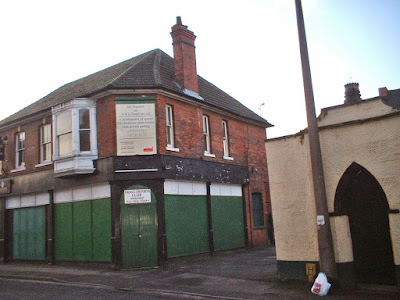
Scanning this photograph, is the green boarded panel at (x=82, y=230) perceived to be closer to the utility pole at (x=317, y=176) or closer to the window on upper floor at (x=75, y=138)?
the window on upper floor at (x=75, y=138)

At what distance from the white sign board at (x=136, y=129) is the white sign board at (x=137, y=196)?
4.72ft

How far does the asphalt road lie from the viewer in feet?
32.0

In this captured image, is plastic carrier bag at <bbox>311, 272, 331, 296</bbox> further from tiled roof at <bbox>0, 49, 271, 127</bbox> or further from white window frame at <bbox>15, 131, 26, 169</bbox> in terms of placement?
white window frame at <bbox>15, 131, 26, 169</bbox>

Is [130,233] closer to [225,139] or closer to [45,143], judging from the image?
[45,143]

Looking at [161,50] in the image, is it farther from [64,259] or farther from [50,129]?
[64,259]

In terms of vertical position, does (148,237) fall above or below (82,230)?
below

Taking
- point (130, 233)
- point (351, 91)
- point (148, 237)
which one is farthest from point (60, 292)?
point (351, 91)

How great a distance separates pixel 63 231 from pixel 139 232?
13.8 ft

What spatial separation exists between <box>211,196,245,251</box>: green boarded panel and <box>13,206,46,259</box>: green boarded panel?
Result: 7768 mm

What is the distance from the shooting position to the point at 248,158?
20625 mm

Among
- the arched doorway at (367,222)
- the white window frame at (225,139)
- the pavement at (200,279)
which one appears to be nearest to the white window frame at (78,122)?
the pavement at (200,279)

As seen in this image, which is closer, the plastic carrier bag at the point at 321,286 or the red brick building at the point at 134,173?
the plastic carrier bag at the point at 321,286

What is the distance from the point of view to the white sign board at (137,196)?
1452 centimetres

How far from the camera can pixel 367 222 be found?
31.7 ft
